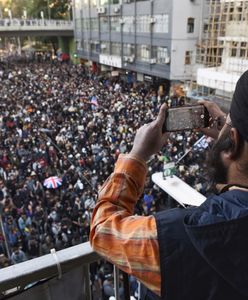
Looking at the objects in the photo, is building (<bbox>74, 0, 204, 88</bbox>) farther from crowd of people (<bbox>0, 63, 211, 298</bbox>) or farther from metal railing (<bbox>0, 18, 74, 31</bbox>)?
metal railing (<bbox>0, 18, 74, 31</bbox>)

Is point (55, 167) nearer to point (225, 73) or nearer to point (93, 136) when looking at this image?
point (93, 136)

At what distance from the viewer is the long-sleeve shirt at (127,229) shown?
1062 millimetres

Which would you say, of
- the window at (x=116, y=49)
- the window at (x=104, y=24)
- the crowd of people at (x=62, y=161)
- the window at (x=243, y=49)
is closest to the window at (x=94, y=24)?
the window at (x=104, y=24)

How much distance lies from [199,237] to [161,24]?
90.4 ft

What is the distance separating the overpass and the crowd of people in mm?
20378

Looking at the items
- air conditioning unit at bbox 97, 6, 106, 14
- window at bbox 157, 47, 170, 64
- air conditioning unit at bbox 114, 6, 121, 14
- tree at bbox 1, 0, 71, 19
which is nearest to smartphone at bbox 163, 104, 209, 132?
window at bbox 157, 47, 170, 64

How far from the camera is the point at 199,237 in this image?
0.99 meters

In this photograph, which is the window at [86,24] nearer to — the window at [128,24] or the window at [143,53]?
the window at [128,24]

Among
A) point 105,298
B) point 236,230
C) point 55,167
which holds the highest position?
point 236,230

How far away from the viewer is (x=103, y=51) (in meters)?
37.5

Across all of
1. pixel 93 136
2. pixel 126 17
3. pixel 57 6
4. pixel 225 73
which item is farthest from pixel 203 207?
pixel 57 6

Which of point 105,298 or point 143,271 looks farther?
point 105,298

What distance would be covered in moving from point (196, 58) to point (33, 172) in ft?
A: 61.3

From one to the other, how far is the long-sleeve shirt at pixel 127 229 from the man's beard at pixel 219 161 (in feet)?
0.81
